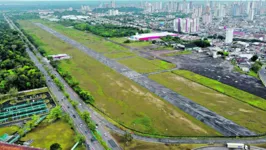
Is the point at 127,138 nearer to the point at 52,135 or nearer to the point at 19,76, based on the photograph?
the point at 52,135

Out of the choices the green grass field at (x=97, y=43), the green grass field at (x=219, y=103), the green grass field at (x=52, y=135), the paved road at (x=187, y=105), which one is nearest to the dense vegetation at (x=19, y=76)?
the green grass field at (x=52, y=135)

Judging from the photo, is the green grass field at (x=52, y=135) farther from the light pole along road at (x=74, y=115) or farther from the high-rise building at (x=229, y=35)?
the high-rise building at (x=229, y=35)

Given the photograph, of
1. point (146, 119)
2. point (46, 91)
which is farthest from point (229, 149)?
point (46, 91)

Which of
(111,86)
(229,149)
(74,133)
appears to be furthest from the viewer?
(111,86)

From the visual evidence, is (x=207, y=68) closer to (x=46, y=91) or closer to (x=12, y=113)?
(x=46, y=91)

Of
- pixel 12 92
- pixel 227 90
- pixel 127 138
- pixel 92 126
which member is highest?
pixel 12 92

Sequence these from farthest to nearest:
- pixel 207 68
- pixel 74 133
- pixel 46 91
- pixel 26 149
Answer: pixel 207 68
pixel 46 91
pixel 74 133
pixel 26 149

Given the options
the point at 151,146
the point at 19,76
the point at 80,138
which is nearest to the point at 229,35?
the point at 151,146
